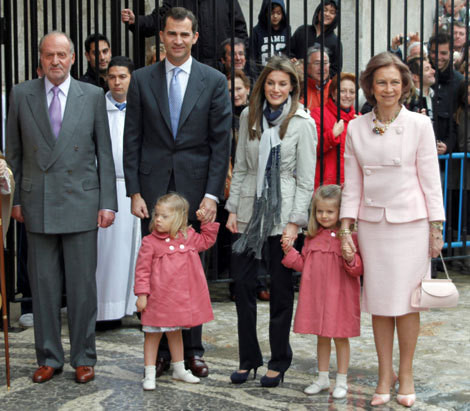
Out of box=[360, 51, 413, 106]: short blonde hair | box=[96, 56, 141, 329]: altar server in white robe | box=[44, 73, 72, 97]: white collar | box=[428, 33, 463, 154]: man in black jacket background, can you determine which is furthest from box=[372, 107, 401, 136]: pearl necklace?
box=[428, 33, 463, 154]: man in black jacket background

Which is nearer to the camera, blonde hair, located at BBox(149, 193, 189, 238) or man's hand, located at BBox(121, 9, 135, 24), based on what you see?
blonde hair, located at BBox(149, 193, 189, 238)

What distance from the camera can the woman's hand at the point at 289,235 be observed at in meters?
4.44

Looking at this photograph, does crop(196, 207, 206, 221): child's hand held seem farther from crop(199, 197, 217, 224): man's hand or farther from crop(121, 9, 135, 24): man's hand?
crop(121, 9, 135, 24): man's hand

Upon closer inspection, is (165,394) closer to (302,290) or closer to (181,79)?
(302,290)

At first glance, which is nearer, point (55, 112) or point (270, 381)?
point (270, 381)

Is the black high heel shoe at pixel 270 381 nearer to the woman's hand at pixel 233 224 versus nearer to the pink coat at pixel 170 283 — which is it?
the pink coat at pixel 170 283

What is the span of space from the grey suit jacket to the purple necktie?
44 millimetres

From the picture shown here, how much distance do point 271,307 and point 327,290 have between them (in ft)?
1.13

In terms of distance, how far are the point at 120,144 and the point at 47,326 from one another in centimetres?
158

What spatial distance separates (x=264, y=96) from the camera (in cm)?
466

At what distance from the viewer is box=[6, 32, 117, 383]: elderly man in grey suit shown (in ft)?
15.5

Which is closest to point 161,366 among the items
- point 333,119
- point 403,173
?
point 403,173

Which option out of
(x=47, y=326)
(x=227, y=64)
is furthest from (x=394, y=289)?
(x=227, y=64)

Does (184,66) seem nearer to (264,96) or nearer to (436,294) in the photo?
(264,96)
